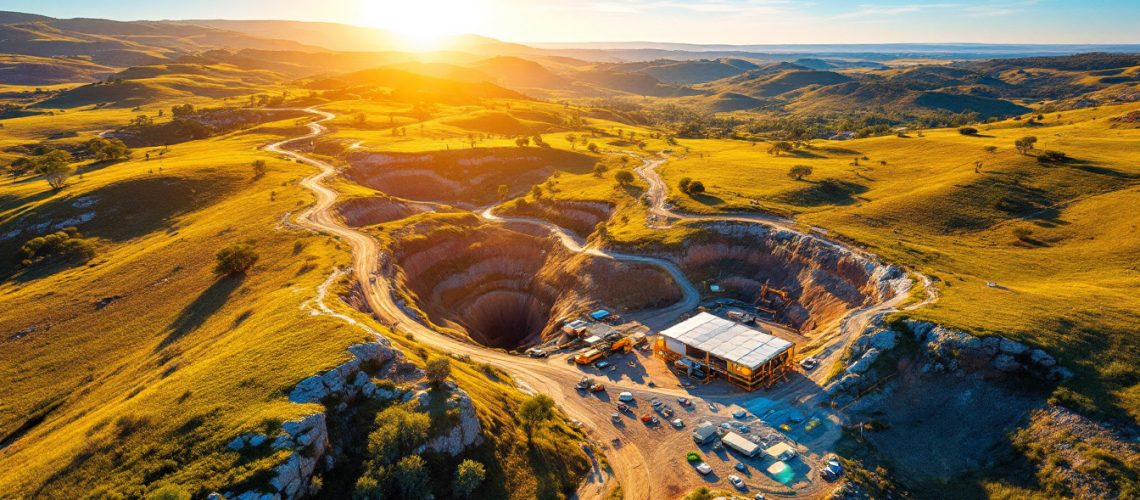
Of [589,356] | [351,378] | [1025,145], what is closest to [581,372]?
[589,356]

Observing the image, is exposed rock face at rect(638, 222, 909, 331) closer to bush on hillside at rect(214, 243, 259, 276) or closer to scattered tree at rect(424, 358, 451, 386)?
scattered tree at rect(424, 358, 451, 386)

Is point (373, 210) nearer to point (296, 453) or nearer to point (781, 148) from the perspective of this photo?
point (296, 453)

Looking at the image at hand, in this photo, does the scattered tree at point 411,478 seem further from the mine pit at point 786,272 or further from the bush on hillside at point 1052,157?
the bush on hillside at point 1052,157

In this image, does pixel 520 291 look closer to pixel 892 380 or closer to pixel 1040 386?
pixel 892 380

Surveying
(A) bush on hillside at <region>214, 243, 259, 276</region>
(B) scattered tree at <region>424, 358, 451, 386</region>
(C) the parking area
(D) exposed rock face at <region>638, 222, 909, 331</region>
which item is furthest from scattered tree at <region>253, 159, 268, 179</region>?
(B) scattered tree at <region>424, 358, 451, 386</region>

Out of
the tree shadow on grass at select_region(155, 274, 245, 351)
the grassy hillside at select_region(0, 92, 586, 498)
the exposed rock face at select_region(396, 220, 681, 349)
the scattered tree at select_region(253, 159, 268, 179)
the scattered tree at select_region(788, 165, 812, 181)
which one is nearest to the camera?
the grassy hillside at select_region(0, 92, 586, 498)
